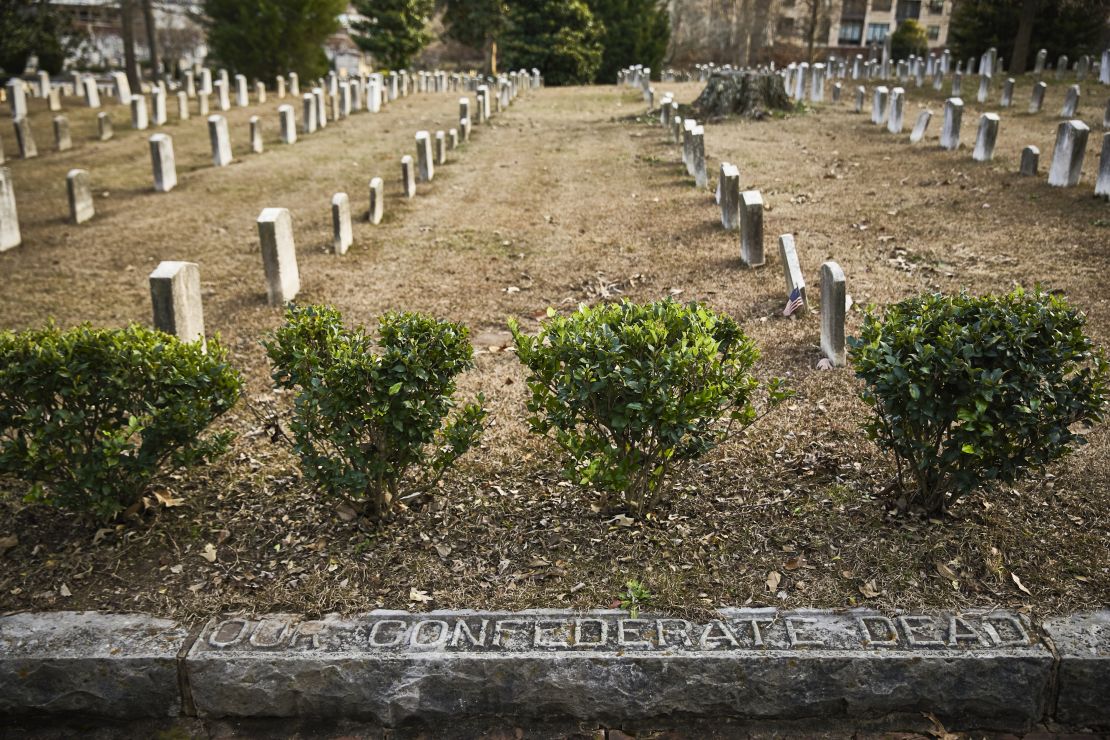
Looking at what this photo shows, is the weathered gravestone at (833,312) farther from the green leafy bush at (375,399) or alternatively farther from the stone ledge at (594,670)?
the green leafy bush at (375,399)

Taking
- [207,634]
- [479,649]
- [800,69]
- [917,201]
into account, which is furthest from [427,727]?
[800,69]

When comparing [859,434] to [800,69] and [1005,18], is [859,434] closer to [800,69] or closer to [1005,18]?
[800,69]

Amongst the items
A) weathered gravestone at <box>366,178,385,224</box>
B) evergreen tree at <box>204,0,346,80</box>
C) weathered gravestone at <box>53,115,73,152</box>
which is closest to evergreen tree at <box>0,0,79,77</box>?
evergreen tree at <box>204,0,346,80</box>

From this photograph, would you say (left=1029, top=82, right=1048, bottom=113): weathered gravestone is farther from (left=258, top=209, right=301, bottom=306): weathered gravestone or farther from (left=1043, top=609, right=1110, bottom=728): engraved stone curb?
(left=1043, top=609, right=1110, bottom=728): engraved stone curb

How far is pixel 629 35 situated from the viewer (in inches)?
1657

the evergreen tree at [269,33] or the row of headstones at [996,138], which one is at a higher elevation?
the evergreen tree at [269,33]

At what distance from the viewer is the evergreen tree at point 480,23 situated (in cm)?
3716

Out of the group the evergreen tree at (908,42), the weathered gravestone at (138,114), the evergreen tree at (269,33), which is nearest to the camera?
the weathered gravestone at (138,114)

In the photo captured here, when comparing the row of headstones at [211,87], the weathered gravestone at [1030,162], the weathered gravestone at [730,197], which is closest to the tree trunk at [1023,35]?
the row of headstones at [211,87]

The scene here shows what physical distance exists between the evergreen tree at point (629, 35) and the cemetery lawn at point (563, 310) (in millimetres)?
25506

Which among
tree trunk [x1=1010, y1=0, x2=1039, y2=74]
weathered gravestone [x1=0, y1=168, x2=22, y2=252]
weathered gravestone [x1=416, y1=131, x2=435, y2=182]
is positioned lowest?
weathered gravestone [x1=0, y1=168, x2=22, y2=252]

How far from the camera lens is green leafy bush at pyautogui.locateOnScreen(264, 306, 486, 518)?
4.22 metres

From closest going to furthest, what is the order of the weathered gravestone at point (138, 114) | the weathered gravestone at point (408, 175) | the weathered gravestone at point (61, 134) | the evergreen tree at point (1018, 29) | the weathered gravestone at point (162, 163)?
the weathered gravestone at point (408, 175)
the weathered gravestone at point (162, 163)
the weathered gravestone at point (61, 134)
the weathered gravestone at point (138, 114)
the evergreen tree at point (1018, 29)

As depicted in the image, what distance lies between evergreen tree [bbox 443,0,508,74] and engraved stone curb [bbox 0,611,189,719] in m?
37.2
